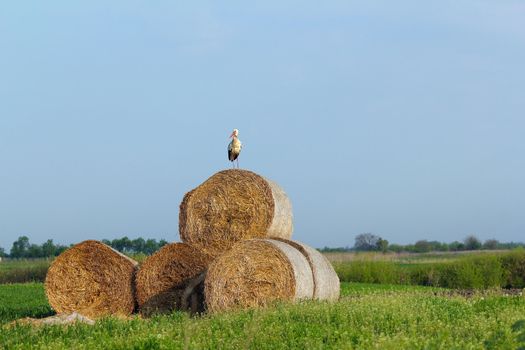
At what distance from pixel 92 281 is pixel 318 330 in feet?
25.4

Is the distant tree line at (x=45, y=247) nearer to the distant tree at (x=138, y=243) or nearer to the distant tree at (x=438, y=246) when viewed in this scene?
the distant tree at (x=138, y=243)

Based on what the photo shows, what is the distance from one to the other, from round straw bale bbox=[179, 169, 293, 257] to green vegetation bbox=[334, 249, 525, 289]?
41.9 ft

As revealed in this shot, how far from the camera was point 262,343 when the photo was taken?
955 cm

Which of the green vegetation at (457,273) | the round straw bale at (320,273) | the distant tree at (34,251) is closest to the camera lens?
the round straw bale at (320,273)

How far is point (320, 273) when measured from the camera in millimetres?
15539

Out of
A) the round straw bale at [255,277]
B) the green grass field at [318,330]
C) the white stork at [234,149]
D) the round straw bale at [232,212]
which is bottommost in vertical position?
the green grass field at [318,330]

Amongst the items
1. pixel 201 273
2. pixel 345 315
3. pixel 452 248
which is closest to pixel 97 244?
pixel 201 273

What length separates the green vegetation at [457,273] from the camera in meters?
28.9

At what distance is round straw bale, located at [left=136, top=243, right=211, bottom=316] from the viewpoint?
1634 cm

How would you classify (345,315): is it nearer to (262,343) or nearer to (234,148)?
(262,343)

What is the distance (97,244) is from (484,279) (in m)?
16.4

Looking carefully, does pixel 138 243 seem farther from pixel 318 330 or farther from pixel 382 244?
pixel 318 330

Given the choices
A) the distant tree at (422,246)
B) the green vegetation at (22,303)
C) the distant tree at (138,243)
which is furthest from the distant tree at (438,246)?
the green vegetation at (22,303)

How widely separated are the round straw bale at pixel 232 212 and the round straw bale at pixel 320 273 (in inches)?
27.2
